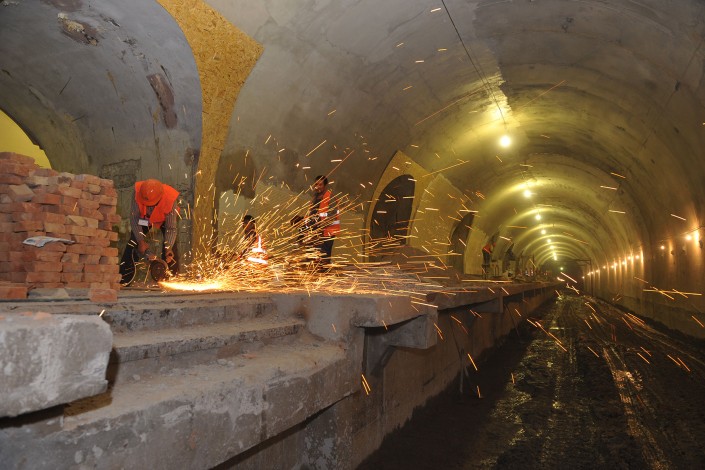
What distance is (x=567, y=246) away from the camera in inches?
1540

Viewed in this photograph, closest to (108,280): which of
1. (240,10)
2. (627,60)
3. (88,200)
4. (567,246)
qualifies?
(88,200)

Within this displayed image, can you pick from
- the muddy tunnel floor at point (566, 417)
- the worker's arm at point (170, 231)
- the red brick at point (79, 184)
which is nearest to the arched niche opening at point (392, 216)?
the muddy tunnel floor at point (566, 417)

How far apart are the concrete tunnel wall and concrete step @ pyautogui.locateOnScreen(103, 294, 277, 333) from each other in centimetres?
330

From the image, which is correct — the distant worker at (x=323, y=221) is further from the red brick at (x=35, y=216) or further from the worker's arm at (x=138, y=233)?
the red brick at (x=35, y=216)

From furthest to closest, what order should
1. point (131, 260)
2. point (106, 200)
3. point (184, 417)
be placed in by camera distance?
point (131, 260)
point (106, 200)
point (184, 417)

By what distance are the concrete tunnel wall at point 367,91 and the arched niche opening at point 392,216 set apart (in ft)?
1.73

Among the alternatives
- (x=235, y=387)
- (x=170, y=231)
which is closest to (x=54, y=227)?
(x=170, y=231)

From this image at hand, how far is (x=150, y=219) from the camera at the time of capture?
229 inches

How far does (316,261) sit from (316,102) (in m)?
2.38

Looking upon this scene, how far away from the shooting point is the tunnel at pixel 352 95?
19.5 feet

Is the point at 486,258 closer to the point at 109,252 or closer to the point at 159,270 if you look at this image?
the point at 159,270

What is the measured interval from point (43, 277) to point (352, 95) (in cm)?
550

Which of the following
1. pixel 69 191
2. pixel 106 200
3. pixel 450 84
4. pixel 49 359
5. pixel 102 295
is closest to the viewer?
pixel 49 359

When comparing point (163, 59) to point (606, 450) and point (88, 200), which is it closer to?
point (88, 200)
